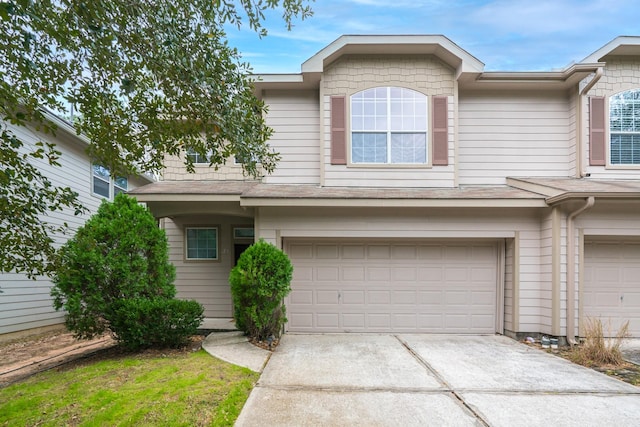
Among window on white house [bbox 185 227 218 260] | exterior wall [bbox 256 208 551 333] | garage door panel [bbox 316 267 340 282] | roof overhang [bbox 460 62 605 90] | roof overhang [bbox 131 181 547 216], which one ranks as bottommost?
garage door panel [bbox 316 267 340 282]

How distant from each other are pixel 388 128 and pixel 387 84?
3.16 ft

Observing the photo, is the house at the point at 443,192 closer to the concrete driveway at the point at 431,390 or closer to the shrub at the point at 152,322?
the concrete driveway at the point at 431,390

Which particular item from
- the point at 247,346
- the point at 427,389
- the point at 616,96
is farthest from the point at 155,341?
the point at 616,96

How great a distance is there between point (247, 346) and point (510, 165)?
6609 mm

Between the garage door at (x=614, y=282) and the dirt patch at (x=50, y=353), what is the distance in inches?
299

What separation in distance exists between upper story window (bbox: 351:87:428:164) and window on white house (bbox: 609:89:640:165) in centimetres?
406

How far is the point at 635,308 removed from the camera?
6.95 meters

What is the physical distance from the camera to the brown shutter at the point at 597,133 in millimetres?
7523

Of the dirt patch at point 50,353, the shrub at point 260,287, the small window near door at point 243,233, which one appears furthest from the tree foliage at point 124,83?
the small window near door at point 243,233

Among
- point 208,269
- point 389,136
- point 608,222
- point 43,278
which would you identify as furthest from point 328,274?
point 43,278

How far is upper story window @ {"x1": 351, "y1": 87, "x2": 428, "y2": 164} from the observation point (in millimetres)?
7605

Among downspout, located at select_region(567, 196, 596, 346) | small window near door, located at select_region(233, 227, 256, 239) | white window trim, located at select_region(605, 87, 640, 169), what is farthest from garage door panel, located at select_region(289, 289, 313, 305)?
white window trim, located at select_region(605, 87, 640, 169)

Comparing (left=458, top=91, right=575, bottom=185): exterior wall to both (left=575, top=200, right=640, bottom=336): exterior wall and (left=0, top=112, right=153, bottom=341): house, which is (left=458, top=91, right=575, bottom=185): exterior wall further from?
(left=0, top=112, right=153, bottom=341): house

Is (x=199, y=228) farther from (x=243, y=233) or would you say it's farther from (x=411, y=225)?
(x=411, y=225)
